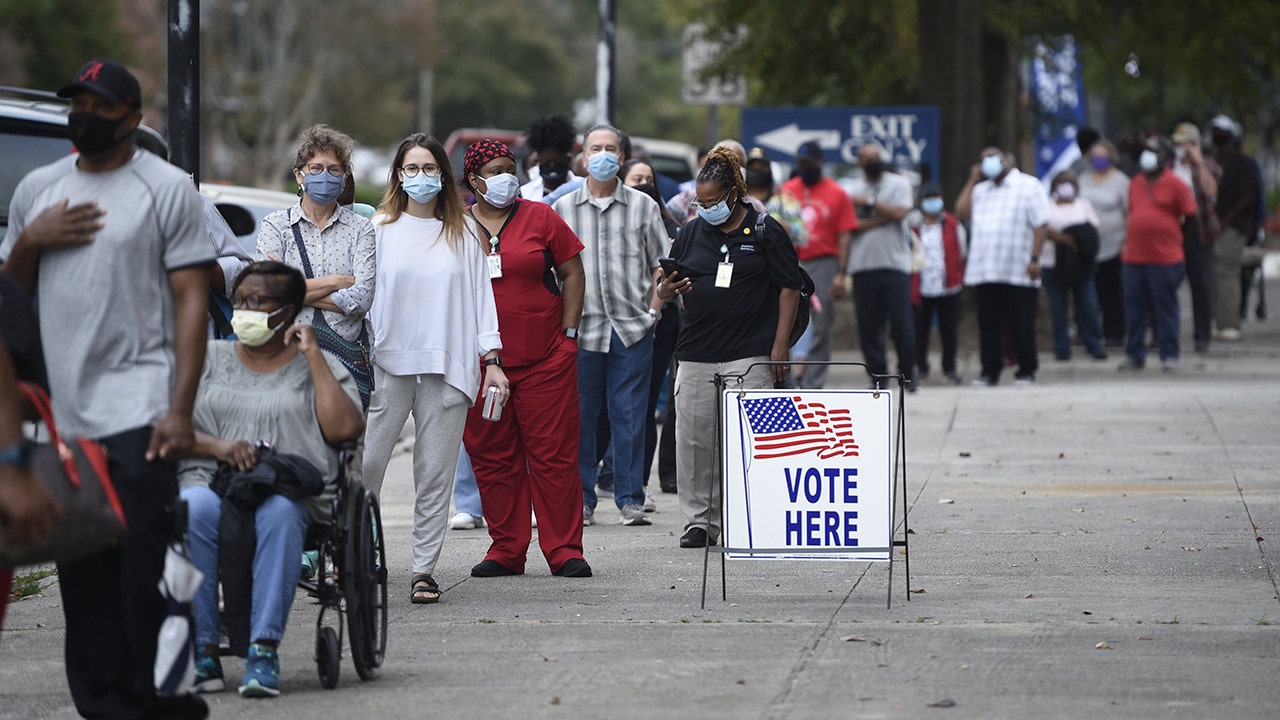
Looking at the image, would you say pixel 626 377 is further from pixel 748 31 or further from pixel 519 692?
pixel 748 31

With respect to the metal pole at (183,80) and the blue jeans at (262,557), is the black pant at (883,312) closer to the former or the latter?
the metal pole at (183,80)

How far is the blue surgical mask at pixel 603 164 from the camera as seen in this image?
31.9ft

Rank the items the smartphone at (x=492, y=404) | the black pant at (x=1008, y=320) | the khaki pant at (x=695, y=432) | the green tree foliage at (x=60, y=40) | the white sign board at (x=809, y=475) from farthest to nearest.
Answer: the green tree foliage at (x=60, y=40)
the black pant at (x=1008, y=320)
the khaki pant at (x=695, y=432)
the smartphone at (x=492, y=404)
the white sign board at (x=809, y=475)

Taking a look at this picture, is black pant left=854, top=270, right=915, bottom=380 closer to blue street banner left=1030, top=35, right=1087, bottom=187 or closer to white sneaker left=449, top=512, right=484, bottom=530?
white sneaker left=449, top=512, right=484, bottom=530

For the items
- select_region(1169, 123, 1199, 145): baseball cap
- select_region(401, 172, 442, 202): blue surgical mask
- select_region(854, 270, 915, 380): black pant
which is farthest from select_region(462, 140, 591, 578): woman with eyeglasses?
select_region(1169, 123, 1199, 145): baseball cap

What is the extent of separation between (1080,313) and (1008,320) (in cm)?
268

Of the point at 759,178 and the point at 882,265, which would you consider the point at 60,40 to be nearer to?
the point at 882,265

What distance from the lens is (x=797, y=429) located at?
7.57 metres

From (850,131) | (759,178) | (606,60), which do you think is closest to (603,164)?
(759,178)

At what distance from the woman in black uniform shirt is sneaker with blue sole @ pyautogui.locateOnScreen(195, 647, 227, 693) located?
325cm

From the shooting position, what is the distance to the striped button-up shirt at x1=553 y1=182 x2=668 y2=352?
9.92 meters

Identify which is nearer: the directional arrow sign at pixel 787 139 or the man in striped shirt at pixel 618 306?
the man in striped shirt at pixel 618 306

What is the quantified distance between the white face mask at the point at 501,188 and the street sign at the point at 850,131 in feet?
34.7

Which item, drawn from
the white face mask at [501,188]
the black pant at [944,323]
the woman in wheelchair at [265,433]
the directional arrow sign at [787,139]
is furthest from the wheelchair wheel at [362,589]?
the directional arrow sign at [787,139]
